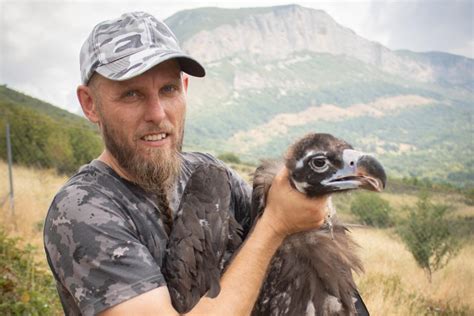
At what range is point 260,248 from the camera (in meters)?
2.46

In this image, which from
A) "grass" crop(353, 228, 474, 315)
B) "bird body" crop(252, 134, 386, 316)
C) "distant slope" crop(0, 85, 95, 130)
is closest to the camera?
"bird body" crop(252, 134, 386, 316)

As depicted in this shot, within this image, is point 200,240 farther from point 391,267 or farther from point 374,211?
point 374,211

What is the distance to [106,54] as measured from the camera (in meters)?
2.54

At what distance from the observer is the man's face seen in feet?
8.71

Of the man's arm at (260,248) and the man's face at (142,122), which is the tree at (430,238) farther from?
the man's face at (142,122)

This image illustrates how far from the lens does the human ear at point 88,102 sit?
9.12ft

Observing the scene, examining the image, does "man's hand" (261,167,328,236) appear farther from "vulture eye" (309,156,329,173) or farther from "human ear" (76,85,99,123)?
"human ear" (76,85,99,123)

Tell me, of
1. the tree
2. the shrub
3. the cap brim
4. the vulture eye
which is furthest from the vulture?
the shrub

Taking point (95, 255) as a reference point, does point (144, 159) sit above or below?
above

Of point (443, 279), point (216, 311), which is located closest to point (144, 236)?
point (216, 311)

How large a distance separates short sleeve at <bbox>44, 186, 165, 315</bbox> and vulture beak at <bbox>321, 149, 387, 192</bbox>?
45.5 inches

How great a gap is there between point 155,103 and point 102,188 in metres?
0.60

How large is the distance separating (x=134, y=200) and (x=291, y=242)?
1323 millimetres

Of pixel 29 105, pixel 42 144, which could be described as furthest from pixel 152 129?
pixel 29 105
